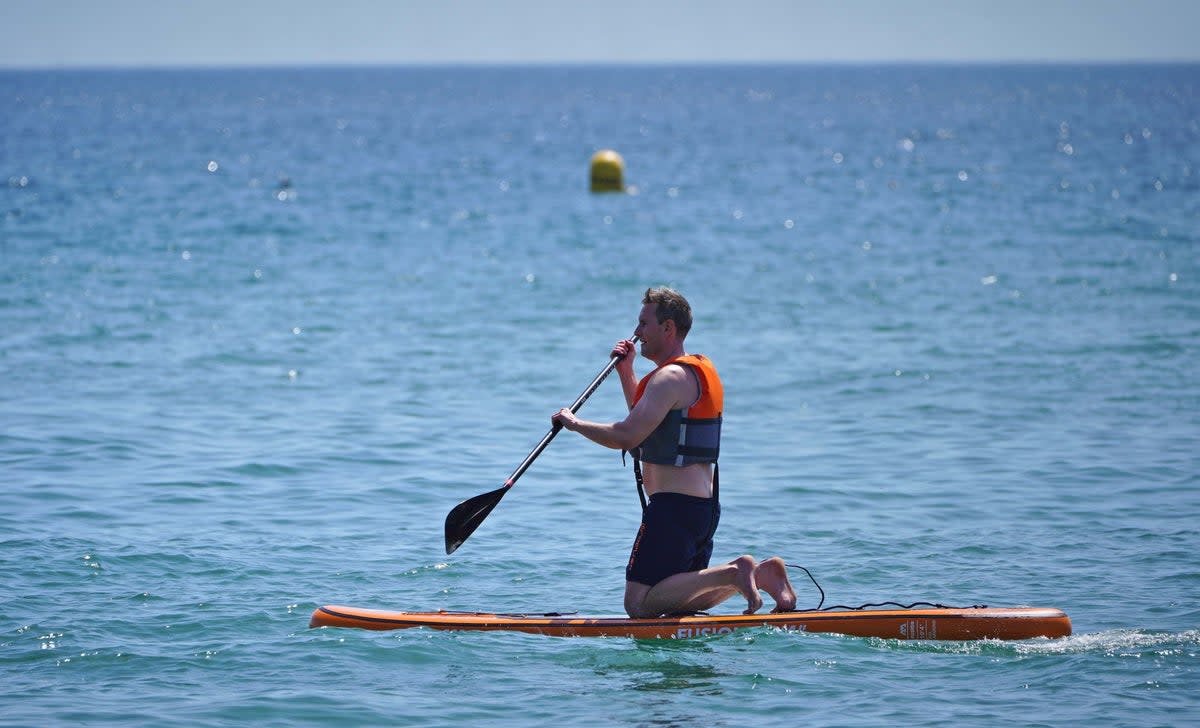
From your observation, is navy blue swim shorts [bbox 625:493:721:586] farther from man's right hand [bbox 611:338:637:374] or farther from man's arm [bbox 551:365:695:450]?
man's right hand [bbox 611:338:637:374]

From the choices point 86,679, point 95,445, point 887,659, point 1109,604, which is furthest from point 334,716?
point 95,445

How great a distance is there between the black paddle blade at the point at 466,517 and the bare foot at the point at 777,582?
1.49 metres

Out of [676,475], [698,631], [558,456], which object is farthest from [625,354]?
[558,456]

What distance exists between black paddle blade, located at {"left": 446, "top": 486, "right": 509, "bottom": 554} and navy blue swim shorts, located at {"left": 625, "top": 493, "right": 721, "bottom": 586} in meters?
0.95

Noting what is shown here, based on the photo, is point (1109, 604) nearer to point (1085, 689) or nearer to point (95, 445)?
point (1085, 689)

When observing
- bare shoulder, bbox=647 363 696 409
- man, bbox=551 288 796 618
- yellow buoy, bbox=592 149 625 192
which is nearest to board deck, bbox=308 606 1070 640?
man, bbox=551 288 796 618

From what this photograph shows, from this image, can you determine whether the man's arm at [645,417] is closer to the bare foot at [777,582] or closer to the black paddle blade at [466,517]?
the bare foot at [777,582]

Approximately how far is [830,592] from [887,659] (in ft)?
4.33

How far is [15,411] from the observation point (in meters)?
12.7

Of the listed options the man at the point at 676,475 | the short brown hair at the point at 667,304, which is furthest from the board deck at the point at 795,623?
the short brown hair at the point at 667,304

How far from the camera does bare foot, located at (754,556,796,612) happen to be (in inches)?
281

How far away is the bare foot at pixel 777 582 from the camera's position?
7.13 metres

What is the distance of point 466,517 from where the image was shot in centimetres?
779

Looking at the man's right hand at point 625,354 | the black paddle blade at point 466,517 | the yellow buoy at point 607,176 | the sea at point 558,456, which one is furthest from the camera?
the yellow buoy at point 607,176
